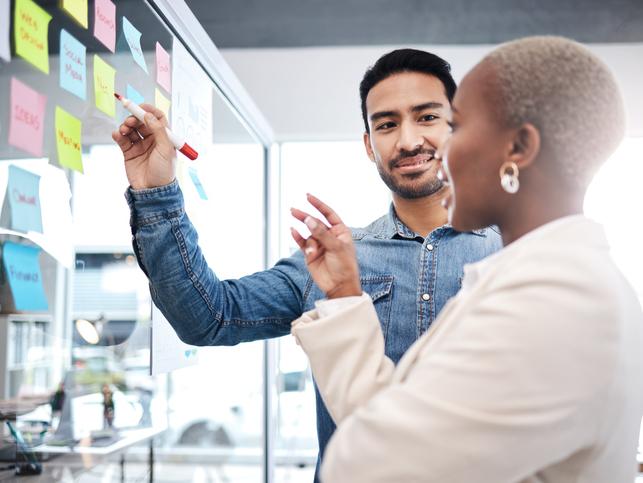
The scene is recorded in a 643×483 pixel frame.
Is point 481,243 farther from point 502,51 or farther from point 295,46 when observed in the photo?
point 295,46

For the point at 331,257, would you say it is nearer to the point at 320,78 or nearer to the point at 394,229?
the point at 394,229

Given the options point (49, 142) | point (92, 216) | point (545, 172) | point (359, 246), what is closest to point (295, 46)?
point (92, 216)

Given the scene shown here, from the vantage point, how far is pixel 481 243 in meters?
1.18

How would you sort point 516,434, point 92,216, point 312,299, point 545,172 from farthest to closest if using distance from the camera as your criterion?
1. point 92,216
2. point 312,299
3. point 545,172
4. point 516,434

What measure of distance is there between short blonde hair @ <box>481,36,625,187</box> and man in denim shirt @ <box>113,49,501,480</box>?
0.53m

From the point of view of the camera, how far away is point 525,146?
62cm

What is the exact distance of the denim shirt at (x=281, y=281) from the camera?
37.9 inches

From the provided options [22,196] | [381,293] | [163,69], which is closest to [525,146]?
[381,293]

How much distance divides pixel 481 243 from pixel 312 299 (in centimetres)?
34

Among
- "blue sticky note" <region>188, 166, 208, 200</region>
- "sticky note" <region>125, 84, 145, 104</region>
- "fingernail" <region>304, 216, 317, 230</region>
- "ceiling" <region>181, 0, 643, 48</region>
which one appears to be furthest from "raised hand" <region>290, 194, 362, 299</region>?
"ceiling" <region>181, 0, 643, 48</region>

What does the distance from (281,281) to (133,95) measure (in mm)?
443

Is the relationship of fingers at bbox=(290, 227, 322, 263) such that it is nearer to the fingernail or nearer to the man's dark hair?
the fingernail

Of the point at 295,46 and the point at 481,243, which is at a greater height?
the point at 295,46

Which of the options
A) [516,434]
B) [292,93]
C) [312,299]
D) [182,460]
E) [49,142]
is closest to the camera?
[516,434]
